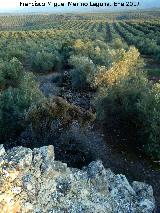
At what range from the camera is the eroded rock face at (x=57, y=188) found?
1380 cm

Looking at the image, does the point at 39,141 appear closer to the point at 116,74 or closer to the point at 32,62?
the point at 116,74

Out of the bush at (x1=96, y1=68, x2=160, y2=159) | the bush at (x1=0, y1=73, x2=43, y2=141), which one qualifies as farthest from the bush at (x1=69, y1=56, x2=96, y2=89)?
the bush at (x1=0, y1=73, x2=43, y2=141)

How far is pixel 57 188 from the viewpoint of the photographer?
586 inches

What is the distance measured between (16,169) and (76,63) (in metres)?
29.5

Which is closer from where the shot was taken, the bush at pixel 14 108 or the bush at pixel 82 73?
the bush at pixel 14 108

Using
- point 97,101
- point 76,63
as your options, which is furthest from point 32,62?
point 97,101

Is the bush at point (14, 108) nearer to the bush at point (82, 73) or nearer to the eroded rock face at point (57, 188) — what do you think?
the eroded rock face at point (57, 188)

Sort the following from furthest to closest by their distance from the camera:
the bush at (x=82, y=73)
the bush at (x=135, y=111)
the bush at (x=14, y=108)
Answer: the bush at (x=82, y=73) < the bush at (x=14, y=108) < the bush at (x=135, y=111)

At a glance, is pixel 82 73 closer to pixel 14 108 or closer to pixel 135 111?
pixel 135 111

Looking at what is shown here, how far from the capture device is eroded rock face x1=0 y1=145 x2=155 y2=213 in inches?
543

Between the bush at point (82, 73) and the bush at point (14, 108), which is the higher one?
the bush at point (14, 108)

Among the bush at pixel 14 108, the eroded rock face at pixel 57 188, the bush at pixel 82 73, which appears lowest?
the bush at pixel 82 73

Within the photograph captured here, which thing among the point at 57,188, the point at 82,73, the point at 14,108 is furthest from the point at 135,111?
the point at 82,73

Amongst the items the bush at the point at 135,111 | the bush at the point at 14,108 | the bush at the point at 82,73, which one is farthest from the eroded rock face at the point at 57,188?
the bush at the point at 82,73
